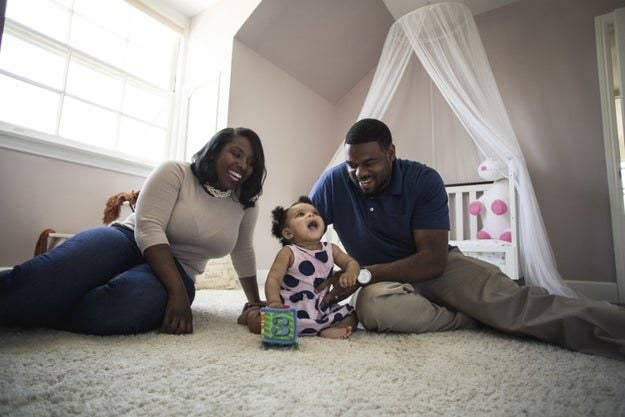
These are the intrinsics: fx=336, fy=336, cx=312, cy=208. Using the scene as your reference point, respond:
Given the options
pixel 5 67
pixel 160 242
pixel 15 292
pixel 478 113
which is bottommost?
pixel 15 292

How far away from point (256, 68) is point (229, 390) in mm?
3146

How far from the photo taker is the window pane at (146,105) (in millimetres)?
3000

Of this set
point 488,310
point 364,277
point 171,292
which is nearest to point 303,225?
point 364,277

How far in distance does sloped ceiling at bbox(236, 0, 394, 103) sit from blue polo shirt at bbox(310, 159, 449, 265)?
2.29m

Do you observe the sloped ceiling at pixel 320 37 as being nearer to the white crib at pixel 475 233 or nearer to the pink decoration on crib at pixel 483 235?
the white crib at pixel 475 233

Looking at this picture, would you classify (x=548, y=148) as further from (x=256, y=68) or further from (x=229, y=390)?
(x=229, y=390)

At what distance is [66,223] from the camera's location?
2400 mm

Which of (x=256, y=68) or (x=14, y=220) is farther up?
(x=256, y=68)

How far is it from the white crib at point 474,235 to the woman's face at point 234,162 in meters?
1.24

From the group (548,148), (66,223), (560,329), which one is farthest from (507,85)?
(66,223)

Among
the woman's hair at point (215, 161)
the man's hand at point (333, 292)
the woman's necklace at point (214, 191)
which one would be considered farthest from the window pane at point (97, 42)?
the man's hand at point (333, 292)

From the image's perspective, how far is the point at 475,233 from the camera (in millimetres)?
2814

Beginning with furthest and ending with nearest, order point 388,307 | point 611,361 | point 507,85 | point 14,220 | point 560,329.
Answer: point 507,85 → point 14,220 → point 388,307 → point 560,329 → point 611,361

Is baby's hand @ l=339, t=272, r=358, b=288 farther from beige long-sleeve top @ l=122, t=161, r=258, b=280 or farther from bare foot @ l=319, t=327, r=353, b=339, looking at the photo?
beige long-sleeve top @ l=122, t=161, r=258, b=280
